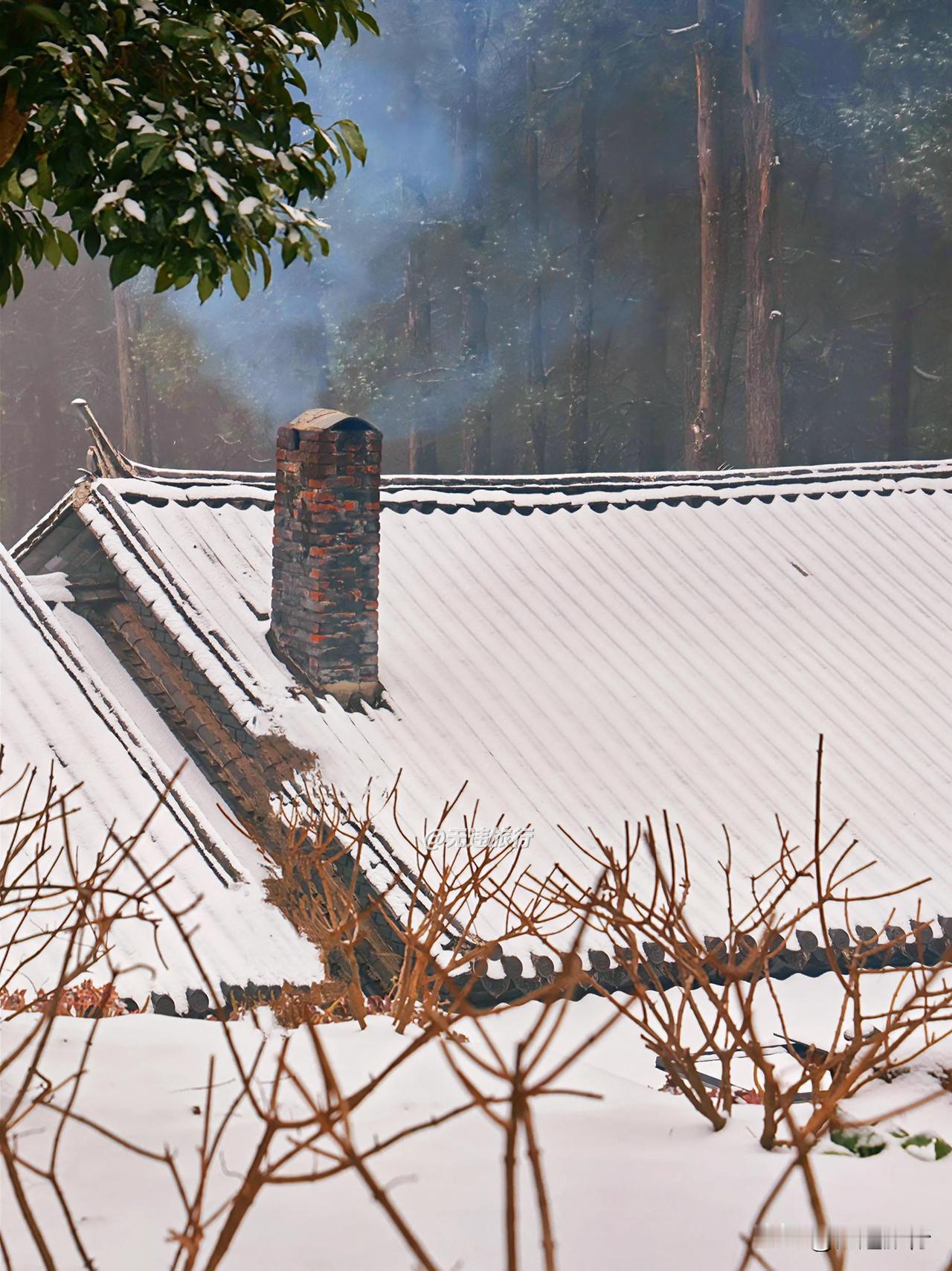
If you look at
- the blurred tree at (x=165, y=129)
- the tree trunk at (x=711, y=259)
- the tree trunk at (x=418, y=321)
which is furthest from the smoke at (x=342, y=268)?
the blurred tree at (x=165, y=129)

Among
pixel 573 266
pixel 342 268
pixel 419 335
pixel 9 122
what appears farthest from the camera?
pixel 342 268

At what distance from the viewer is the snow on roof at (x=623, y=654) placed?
336 inches

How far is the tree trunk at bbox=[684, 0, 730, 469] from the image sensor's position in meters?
21.9

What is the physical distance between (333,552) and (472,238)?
18.4m

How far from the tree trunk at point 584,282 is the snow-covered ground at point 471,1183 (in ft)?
73.4

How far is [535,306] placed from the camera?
2595 cm

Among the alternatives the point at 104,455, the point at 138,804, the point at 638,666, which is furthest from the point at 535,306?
the point at 138,804

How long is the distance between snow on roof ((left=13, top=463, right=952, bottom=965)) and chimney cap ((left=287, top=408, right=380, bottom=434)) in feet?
4.24

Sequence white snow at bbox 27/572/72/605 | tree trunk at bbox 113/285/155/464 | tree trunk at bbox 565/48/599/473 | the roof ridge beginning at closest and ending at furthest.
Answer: the roof ridge < white snow at bbox 27/572/72/605 < tree trunk at bbox 565/48/599/473 < tree trunk at bbox 113/285/155/464

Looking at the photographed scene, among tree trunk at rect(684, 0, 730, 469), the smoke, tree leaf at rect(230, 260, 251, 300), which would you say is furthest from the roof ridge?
the smoke

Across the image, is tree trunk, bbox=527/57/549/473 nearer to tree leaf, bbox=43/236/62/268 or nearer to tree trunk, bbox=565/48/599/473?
tree trunk, bbox=565/48/599/473

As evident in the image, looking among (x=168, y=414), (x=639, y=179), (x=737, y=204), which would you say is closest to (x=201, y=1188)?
(x=737, y=204)

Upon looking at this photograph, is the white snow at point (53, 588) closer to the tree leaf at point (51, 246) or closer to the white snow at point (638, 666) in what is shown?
the white snow at point (638, 666)

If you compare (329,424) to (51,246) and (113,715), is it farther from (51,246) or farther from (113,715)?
(51,246)
